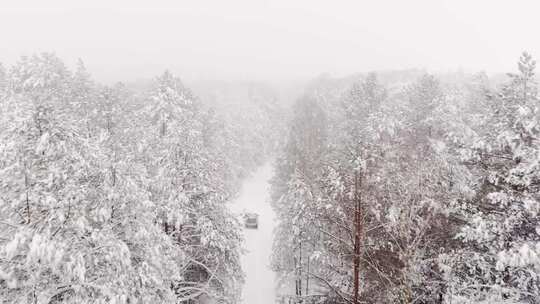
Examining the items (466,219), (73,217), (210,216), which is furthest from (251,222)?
(73,217)

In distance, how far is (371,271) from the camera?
43.5 ft

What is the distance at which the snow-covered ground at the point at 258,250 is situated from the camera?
87.8ft

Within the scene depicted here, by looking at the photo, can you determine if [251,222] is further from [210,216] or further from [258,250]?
[210,216]

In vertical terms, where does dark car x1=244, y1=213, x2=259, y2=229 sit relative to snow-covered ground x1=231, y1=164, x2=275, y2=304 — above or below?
above

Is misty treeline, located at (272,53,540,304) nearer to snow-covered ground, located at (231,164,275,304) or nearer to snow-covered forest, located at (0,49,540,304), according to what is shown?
snow-covered forest, located at (0,49,540,304)

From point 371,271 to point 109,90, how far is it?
2155cm

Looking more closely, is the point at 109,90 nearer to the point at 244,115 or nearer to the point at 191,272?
the point at 191,272

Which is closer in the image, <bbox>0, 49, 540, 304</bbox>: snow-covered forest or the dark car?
<bbox>0, 49, 540, 304</bbox>: snow-covered forest

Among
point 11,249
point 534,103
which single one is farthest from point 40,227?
point 534,103

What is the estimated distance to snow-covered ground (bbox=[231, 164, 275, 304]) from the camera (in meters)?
26.8

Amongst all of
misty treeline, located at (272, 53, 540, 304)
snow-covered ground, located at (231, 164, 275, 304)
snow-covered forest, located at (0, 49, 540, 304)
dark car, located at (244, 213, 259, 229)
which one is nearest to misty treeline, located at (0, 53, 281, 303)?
snow-covered forest, located at (0, 49, 540, 304)

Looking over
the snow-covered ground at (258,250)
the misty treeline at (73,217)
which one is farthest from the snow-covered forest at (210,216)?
the snow-covered ground at (258,250)

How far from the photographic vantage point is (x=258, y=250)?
33406mm

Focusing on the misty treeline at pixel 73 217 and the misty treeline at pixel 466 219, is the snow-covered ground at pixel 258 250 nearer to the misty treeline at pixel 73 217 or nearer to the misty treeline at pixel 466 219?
the misty treeline at pixel 466 219
